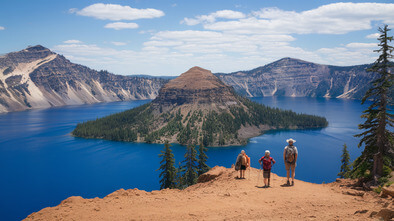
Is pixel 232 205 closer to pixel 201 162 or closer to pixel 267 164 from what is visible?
pixel 267 164

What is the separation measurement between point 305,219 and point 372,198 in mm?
7591

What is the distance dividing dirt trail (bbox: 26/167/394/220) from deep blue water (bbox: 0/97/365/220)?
64.7 meters

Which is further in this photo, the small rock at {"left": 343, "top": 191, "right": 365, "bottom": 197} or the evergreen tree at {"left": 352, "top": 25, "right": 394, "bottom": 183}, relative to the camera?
the evergreen tree at {"left": 352, "top": 25, "right": 394, "bottom": 183}

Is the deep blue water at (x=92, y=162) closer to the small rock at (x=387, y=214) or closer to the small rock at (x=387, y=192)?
the small rock at (x=387, y=192)

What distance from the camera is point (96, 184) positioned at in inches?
3767

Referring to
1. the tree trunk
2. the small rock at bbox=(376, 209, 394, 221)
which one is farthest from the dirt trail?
the tree trunk

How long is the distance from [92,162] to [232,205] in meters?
117

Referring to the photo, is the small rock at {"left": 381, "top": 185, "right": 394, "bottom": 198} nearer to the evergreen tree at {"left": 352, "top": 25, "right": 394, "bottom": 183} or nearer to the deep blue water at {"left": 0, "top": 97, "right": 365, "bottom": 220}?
the evergreen tree at {"left": 352, "top": 25, "right": 394, "bottom": 183}

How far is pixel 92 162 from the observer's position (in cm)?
12488

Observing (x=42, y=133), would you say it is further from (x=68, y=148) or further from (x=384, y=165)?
(x=384, y=165)

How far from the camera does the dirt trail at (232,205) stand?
18.0 metres

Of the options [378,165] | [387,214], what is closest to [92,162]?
[378,165]

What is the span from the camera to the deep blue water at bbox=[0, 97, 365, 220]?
287 ft

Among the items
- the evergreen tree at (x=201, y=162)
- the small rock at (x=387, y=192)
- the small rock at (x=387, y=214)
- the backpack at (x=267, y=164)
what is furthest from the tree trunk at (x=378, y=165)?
the evergreen tree at (x=201, y=162)
